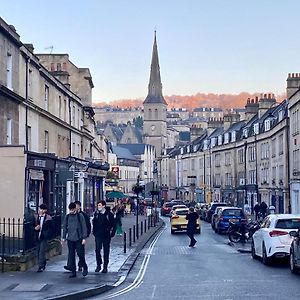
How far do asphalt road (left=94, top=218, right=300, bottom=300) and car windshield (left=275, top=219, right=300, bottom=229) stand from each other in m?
1.24

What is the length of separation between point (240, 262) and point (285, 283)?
248 inches

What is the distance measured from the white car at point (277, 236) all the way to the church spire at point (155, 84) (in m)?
163

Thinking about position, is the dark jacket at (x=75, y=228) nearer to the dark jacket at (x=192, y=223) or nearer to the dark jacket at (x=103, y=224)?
the dark jacket at (x=103, y=224)

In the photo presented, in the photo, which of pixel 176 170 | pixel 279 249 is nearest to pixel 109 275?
pixel 279 249

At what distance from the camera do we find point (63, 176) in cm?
2662

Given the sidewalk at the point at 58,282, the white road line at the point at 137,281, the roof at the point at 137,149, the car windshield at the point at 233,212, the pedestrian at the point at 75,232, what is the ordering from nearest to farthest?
1. the sidewalk at the point at 58,282
2. the white road line at the point at 137,281
3. the pedestrian at the point at 75,232
4. the car windshield at the point at 233,212
5. the roof at the point at 137,149

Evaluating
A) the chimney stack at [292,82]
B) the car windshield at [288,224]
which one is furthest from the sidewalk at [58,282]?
the chimney stack at [292,82]

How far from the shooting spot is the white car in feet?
69.7

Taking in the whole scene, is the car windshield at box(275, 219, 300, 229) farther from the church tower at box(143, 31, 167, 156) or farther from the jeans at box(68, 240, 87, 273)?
the church tower at box(143, 31, 167, 156)

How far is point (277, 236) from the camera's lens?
21328 millimetres

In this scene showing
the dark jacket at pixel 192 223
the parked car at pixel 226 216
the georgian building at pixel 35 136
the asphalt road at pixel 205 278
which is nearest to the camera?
the asphalt road at pixel 205 278

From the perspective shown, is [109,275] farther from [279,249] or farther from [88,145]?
[88,145]

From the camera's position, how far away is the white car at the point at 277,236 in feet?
69.7

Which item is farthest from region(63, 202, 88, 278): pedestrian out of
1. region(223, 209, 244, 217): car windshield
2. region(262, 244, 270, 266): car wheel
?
region(223, 209, 244, 217): car windshield
